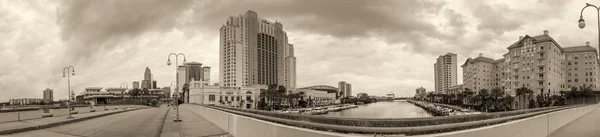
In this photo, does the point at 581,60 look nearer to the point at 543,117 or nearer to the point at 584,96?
the point at 584,96

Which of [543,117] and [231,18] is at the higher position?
[231,18]

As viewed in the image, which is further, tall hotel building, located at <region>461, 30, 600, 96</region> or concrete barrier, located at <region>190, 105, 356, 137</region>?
tall hotel building, located at <region>461, 30, 600, 96</region>

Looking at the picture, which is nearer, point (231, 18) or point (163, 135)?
point (163, 135)

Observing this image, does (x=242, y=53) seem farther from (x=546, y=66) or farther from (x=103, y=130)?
(x=103, y=130)

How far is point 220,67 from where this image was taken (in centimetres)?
17825

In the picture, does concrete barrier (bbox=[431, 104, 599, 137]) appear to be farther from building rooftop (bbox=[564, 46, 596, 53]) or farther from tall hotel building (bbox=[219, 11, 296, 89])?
tall hotel building (bbox=[219, 11, 296, 89])

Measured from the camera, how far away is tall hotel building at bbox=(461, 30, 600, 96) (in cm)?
Answer: 9575

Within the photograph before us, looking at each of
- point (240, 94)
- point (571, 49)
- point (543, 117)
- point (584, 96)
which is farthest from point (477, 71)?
point (543, 117)

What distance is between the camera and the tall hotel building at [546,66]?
314 feet

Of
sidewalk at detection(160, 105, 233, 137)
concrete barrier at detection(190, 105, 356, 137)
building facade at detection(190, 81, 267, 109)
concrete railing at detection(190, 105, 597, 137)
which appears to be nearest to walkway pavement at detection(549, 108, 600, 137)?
concrete railing at detection(190, 105, 597, 137)

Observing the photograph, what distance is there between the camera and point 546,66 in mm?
94312

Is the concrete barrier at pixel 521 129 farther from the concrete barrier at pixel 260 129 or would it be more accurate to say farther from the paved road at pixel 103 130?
the paved road at pixel 103 130

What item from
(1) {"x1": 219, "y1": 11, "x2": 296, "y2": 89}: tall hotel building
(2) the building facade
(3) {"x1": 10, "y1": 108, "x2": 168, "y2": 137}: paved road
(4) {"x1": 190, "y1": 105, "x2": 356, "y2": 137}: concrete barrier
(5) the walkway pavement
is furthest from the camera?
(1) {"x1": 219, "y1": 11, "x2": 296, "y2": 89}: tall hotel building

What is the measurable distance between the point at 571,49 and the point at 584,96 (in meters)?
40.6
